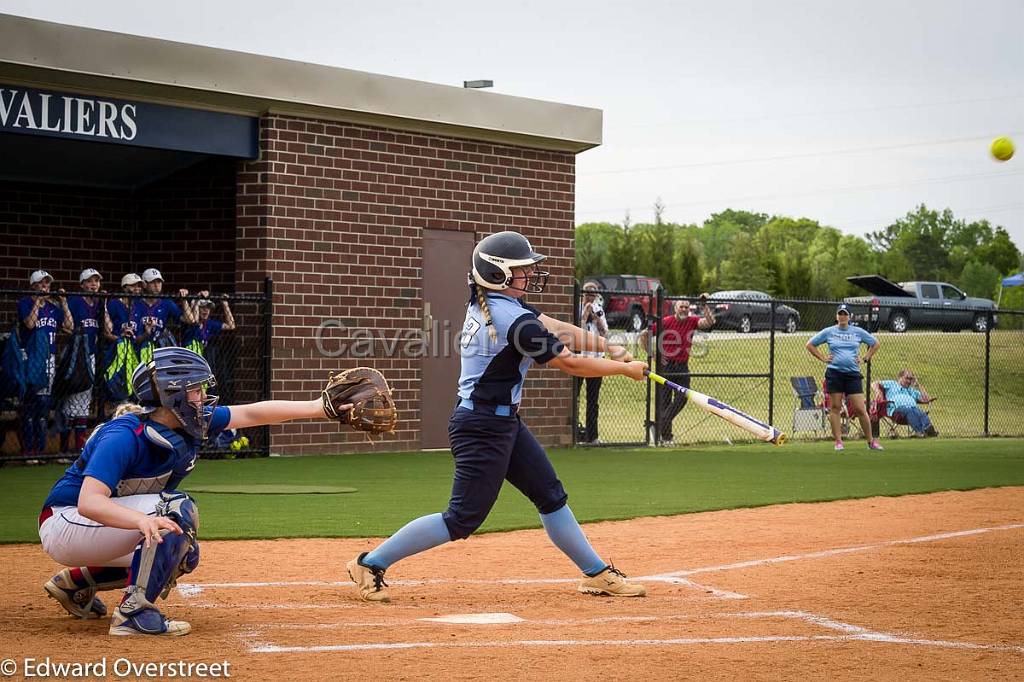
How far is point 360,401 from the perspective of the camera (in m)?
6.26

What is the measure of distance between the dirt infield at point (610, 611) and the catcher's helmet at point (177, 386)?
1039 mm

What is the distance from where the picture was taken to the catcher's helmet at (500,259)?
7082 mm

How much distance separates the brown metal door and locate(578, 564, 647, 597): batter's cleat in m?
11.6

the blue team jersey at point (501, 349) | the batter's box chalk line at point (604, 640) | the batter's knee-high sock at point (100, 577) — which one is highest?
the blue team jersey at point (501, 349)

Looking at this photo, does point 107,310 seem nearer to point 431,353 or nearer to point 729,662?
point 431,353

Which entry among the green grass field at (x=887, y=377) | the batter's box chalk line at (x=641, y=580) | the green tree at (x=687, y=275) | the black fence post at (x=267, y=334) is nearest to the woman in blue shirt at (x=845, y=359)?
the green grass field at (x=887, y=377)

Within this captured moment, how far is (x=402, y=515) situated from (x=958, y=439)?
1602 cm

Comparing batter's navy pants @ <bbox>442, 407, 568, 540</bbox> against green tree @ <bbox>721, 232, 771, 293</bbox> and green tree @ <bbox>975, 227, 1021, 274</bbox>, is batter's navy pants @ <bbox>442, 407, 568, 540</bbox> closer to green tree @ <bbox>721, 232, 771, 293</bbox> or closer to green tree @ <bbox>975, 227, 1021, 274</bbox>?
green tree @ <bbox>721, 232, 771, 293</bbox>

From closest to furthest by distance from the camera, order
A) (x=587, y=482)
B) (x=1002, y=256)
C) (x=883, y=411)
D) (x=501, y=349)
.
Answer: (x=501, y=349) → (x=587, y=482) → (x=883, y=411) → (x=1002, y=256)

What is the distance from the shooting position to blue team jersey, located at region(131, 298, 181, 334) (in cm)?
1597

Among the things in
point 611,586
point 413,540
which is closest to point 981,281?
point 611,586

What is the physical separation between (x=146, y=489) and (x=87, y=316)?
10.5 metres

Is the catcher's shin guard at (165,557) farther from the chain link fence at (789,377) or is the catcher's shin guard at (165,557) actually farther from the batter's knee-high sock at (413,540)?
the chain link fence at (789,377)

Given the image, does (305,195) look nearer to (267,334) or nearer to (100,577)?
(267,334)
